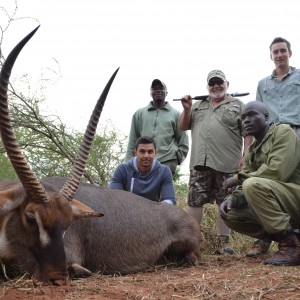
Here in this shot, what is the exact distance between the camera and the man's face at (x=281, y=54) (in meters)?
6.98

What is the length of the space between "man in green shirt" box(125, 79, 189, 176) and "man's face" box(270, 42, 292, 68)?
1837 millimetres

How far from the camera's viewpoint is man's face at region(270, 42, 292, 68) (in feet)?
22.9

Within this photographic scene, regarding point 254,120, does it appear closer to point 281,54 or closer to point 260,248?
point 281,54

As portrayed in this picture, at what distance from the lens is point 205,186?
764cm

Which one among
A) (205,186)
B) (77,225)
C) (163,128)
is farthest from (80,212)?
(163,128)

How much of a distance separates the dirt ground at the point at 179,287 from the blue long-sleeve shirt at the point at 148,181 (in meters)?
2.00

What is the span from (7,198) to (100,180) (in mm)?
6967

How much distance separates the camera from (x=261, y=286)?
169 inches

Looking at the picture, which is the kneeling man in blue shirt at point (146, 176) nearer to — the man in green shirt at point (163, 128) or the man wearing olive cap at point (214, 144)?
the man wearing olive cap at point (214, 144)

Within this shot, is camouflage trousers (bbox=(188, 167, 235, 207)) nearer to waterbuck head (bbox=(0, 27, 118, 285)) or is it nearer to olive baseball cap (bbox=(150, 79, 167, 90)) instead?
olive baseball cap (bbox=(150, 79, 167, 90))

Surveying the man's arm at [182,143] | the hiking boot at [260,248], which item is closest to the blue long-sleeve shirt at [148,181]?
the man's arm at [182,143]

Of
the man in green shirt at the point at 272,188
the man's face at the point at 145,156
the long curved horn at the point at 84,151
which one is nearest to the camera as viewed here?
the long curved horn at the point at 84,151

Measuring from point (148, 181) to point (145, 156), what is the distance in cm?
33

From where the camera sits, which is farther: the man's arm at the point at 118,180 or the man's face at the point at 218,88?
the man's face at the point at 218,88
